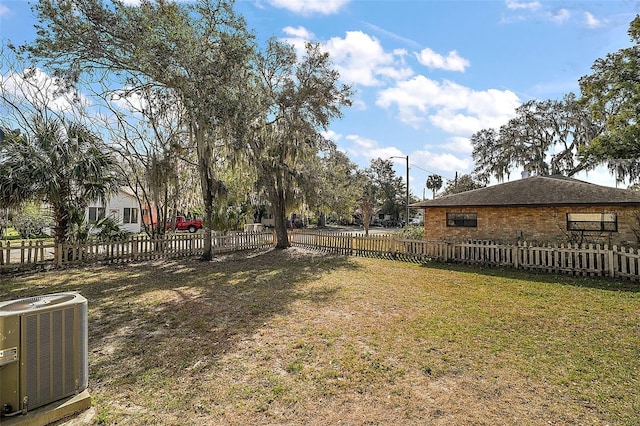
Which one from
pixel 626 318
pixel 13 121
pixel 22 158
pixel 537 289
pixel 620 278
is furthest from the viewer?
A: pixel 13 121

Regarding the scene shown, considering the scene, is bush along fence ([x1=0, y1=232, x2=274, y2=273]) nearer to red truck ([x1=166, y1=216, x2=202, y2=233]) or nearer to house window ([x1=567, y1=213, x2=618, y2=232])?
red truck ([x1=166, y1=216, x2=202, y2=233])

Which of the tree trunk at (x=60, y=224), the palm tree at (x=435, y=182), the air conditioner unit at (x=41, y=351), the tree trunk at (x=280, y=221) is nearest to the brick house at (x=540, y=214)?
the tree trunk at (x=280, y=221)

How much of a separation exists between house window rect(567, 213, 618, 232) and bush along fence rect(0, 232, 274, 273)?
1386cm

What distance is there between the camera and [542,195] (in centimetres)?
1212

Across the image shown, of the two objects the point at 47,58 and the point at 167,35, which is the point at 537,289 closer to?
the point at 167,35

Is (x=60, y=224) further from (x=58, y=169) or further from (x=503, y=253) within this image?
(x=503, y=253)

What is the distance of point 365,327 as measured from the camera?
5172 millimetres

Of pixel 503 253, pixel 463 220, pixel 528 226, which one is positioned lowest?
pixel 503 253

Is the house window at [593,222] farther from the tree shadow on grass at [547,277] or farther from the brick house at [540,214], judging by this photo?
the tree shadow on grass at [547,277]

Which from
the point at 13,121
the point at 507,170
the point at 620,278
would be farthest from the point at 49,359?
the point at 507,170

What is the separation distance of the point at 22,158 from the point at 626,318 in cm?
1510

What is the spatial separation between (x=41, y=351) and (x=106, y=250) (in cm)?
1008

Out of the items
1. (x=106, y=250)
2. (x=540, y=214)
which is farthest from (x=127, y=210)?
(x=540, y=214)

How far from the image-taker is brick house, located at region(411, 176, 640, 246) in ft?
35.4
